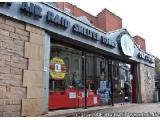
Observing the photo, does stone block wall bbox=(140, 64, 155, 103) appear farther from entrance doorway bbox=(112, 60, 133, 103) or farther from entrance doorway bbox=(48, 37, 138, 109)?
entrance doorway bbox=(48, 37, 138, 109)

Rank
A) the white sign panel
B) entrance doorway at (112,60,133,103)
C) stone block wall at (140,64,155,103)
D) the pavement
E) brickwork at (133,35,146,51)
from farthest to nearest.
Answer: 1. brickwork at (133,35,146,51)
2. stone block wall at (140,64,155,103)
3. entrance doorway at (112,60,133,103)
4. the white sign panel
5. the pavement

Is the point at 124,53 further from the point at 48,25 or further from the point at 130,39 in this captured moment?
the point at 48,25

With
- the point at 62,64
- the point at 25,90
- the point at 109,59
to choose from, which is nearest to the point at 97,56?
the point at 109,59

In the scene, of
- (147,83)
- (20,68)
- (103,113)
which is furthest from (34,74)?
(147,83)

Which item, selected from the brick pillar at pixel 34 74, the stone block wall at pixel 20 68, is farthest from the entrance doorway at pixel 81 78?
the stone block wall at pixel 20 68

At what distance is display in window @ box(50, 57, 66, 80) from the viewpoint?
30.0 ft

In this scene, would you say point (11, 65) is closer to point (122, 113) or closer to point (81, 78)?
point (81, 78)

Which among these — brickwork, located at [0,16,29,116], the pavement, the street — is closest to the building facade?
brickwork, located at [0,16,29,116]

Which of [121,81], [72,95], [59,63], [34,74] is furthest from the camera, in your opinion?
[121,81]

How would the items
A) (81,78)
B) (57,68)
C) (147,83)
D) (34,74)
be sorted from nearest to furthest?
(34,74) < (57,68) < (81,78) < (147,83)

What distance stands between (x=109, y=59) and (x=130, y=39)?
218cm

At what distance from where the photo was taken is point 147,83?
51.9 feet

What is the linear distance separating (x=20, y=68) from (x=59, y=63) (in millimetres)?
2494

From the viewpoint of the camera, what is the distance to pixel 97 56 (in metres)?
11.9
